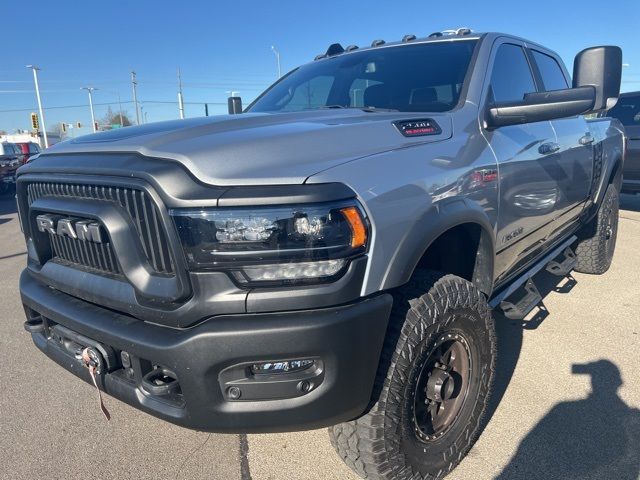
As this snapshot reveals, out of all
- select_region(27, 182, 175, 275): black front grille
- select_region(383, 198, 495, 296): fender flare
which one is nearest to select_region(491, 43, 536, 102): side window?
select_region(383, 198, 495, 296): fender flare

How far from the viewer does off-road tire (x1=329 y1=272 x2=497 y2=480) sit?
1.84m

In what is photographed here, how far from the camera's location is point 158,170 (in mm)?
1620

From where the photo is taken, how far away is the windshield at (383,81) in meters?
2.73

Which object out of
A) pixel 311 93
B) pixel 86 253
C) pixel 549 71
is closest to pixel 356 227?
pixel 86 253

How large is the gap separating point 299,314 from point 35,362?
277cm

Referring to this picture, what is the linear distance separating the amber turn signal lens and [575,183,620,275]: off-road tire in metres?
3.83

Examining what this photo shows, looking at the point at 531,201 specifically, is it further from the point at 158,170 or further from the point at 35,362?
the point at 35,362

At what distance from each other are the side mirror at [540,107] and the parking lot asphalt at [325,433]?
1.56 m

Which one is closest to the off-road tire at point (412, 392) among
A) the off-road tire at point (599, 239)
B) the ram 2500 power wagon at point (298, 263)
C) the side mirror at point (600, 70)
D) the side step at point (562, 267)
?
the ram 2500 power wagon at point (298, 263)

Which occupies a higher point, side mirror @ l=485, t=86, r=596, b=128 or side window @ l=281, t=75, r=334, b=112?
side window @ l=281, t=75, r=334, b=112

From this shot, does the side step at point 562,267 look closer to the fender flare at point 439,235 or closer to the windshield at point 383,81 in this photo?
the fender flare at point 439,235

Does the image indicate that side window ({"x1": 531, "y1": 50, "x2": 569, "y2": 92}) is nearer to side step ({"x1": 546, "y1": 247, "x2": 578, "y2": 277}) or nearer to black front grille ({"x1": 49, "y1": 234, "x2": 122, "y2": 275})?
side step ({"x1": 546, "y1": 247, "x2": 578, "y2": 277})

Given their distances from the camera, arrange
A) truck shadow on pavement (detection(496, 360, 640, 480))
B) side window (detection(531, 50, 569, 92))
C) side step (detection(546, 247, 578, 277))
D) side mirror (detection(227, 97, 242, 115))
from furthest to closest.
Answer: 1. side step (detection(546, 247, 578, 277))
2. side mirror (detection(227, 97, 242, 115))
3. side window (detection(531, 50, 569, 92))
4. truck shadow on pavement (detection(496, 360, 640, 480))

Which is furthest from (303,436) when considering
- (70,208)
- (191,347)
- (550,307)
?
(550,307)
